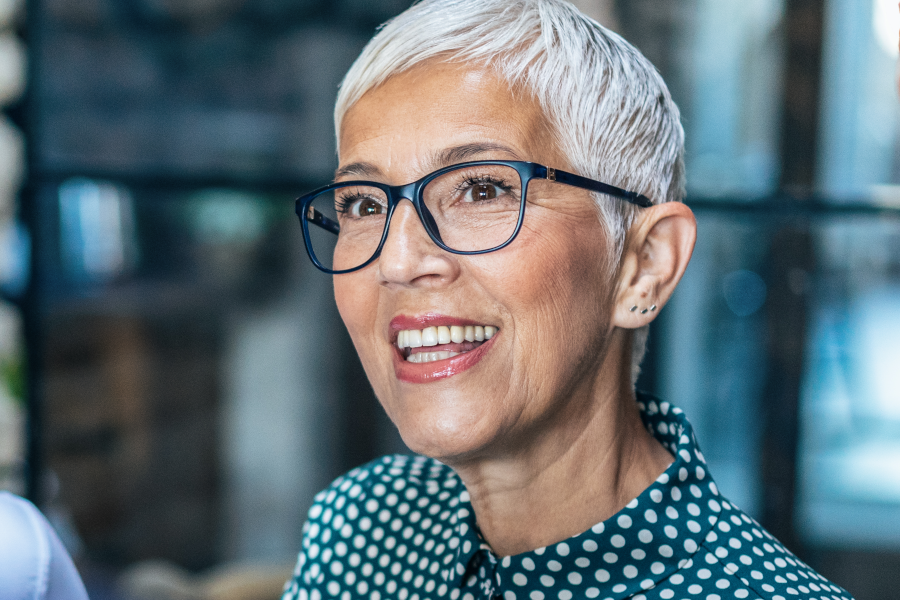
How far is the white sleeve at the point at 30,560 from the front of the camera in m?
0.63

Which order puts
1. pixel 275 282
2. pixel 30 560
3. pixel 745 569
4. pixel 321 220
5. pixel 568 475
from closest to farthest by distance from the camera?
pixel 30 560 < pixel 745 569 < pixel 568 475 < pixel 321 220 < pixel 275 282

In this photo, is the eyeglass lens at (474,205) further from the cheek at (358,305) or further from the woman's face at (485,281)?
the cheek at (358,305)

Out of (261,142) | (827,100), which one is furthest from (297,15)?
(827,100)

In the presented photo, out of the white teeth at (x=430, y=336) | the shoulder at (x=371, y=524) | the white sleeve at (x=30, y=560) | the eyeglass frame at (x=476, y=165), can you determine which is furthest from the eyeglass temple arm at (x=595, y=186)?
the white sleeve at (x=30, y=560)

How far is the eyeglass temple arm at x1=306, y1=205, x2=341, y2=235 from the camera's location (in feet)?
3.55

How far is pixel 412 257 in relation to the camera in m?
0.88

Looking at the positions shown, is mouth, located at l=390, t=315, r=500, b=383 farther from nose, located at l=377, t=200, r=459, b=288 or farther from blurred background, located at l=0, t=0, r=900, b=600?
blurred background, located at l=0, t=0, r=900, b=600

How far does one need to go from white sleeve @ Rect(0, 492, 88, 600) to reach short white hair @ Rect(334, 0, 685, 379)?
0.65m

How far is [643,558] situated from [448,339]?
356mm

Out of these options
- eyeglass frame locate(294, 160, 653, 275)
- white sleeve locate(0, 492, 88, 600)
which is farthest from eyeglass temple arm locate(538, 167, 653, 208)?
white sleeve locate(0, 492, 88, 600)

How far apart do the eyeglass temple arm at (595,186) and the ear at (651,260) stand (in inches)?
0.8

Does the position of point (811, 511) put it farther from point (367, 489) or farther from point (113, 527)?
point (113, 527)

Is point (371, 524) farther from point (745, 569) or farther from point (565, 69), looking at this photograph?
point (565, 69)

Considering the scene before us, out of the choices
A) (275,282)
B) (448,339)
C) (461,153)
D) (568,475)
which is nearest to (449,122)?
(461,153)
